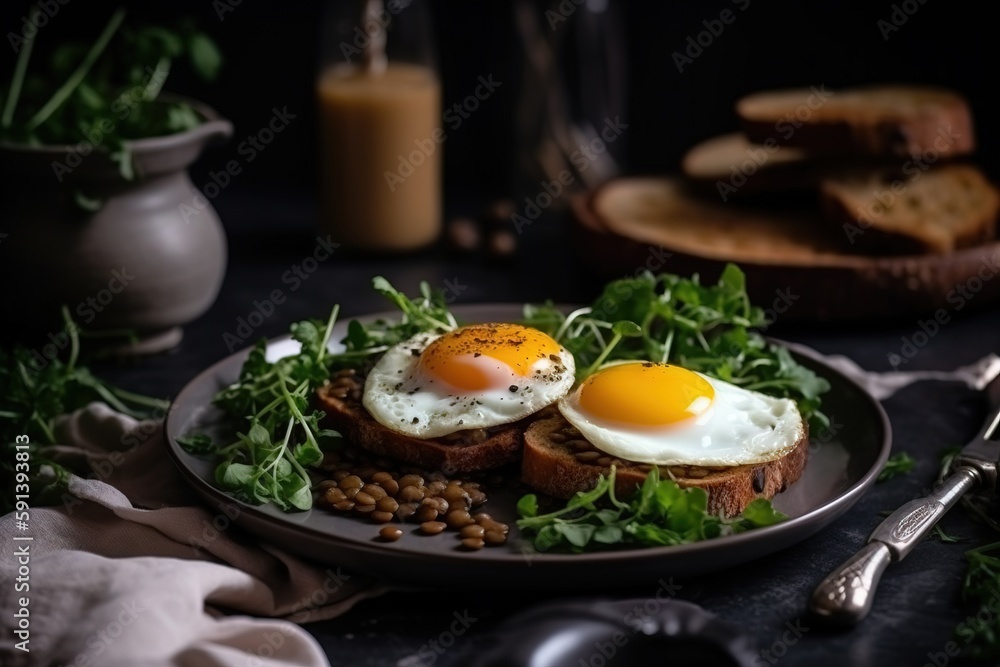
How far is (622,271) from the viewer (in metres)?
4.47

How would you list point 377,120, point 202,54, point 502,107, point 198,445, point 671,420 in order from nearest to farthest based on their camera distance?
point 671,420, point 198,445, point 202,54, point 377,120, point 502,107

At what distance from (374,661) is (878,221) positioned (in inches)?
108

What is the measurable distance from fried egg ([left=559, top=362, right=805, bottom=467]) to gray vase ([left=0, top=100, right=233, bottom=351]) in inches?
63.3

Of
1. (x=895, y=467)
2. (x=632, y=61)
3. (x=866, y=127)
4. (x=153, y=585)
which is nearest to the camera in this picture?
(x=153, y=585)

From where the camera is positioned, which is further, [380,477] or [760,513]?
[380,477]

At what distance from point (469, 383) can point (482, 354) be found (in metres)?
0.08

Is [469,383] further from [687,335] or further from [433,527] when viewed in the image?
[687,335]

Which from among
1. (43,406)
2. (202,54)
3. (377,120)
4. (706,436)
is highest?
(202,54)

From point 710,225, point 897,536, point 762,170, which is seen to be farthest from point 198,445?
point 762,170

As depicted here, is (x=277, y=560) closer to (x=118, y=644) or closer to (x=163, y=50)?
(x=118, y=644)

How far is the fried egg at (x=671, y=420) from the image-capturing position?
266cm

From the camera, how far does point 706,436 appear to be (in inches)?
107

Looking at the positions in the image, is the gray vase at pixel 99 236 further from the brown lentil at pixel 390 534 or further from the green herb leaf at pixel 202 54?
the brown lentil at pixel 390 534

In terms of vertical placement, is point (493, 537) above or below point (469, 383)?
below
